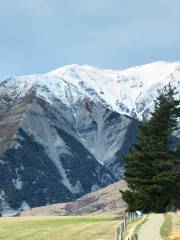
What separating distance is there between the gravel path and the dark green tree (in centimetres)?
1251

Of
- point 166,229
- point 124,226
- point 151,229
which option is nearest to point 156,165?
point 124,226

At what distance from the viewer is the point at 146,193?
73.4 meters

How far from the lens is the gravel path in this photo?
42.1 metres

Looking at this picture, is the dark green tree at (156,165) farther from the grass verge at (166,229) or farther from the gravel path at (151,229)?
the grass verge at (166,229)

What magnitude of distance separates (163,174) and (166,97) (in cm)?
1430

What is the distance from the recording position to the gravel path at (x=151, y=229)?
4209 centimetres

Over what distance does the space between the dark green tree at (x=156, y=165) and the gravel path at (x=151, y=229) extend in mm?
12508

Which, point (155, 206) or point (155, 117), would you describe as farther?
point (155, 117)

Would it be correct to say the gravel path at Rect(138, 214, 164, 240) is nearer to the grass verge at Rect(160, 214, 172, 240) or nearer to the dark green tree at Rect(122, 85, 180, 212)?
the grass verge at Rect(160, 214, 172, 240)

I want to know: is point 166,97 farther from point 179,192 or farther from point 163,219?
point 163,219

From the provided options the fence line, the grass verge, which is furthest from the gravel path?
the fence line

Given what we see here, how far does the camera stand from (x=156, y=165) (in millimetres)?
76062

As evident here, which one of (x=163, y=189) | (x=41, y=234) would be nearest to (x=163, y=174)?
(x=163, y=189)

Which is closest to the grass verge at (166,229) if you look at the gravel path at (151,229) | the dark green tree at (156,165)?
the gravel path at (151,229)
